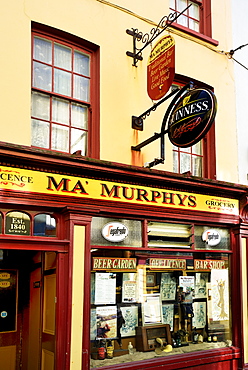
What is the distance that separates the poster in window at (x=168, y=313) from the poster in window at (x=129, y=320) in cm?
64

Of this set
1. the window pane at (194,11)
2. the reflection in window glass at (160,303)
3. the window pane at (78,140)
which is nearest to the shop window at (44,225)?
the reflection in window glass at (160,303)

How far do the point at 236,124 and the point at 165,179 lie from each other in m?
2.82

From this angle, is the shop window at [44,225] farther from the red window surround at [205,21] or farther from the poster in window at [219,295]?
the red window surround at [205,21]

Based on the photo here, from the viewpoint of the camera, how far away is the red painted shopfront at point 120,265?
22.9ft

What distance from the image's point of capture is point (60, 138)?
790 cm

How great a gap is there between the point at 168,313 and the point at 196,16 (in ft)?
20.9

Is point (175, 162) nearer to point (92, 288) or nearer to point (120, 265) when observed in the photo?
point (120, 265)

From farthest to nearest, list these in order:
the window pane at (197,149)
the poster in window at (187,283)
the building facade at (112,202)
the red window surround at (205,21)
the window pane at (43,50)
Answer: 1. the red window surround at (205,21)
2. the window pane at (197,149)
3. the poster in window at (187,283)
4. the window pane at (43,50)
5. the building facade at (112,202)

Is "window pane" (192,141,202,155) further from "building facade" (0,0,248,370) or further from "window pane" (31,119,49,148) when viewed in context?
"window pane" (31,119,49,148)

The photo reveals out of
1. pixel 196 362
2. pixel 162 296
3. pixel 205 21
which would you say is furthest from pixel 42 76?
pixel 196 362

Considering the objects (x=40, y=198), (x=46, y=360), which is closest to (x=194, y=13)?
(x=40, y=198)

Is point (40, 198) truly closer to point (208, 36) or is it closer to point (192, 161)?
point (192, 161)

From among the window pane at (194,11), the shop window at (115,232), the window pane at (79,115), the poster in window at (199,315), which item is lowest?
the poster in window at (199,315)

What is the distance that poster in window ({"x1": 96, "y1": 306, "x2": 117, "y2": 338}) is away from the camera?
7.61 m
